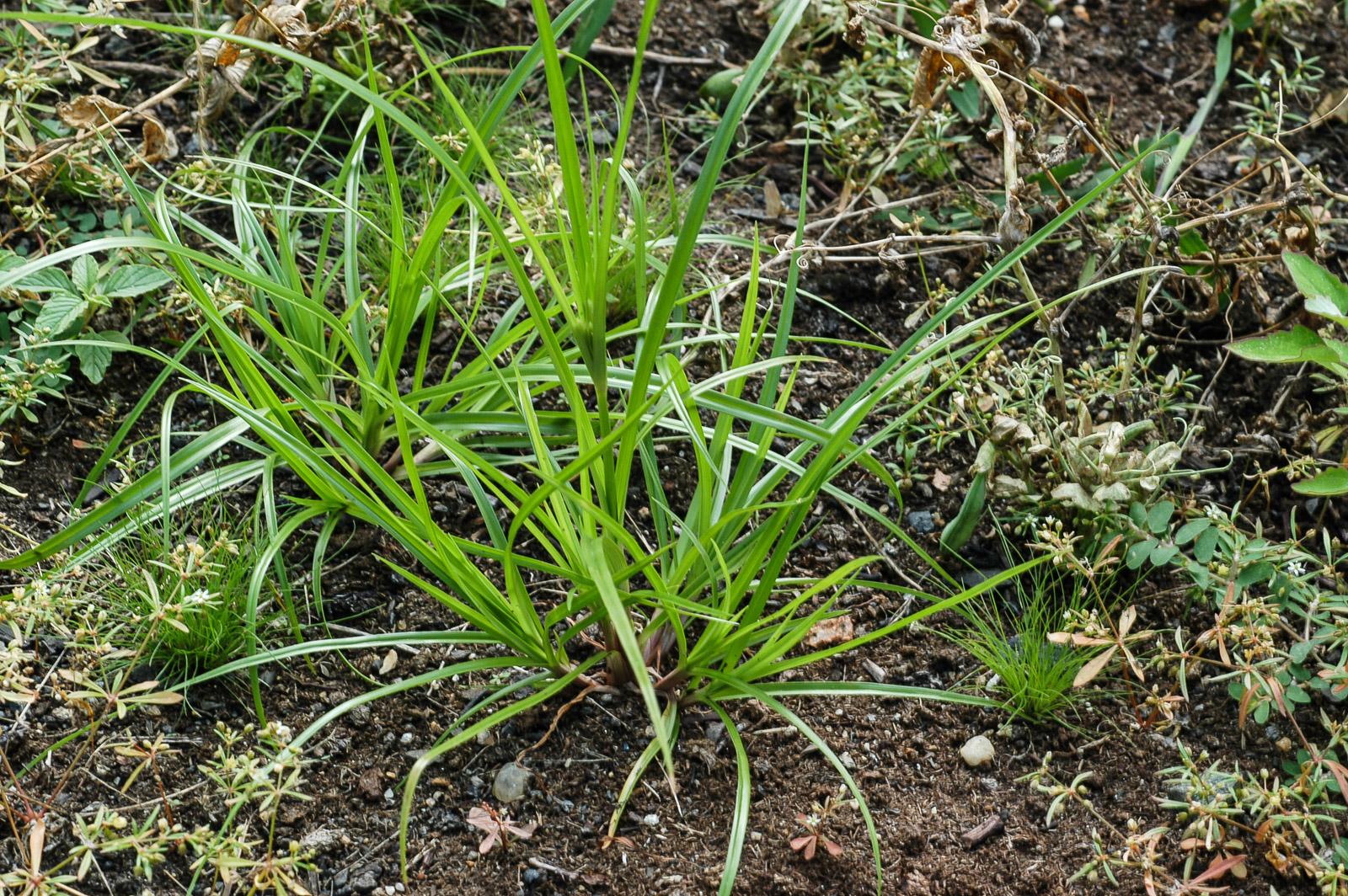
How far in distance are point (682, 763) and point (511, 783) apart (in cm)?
27

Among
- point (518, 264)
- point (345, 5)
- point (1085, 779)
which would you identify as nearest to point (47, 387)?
point (345, 5)

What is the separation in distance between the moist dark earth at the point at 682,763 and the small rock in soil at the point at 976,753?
1cm

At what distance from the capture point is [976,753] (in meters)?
1.89

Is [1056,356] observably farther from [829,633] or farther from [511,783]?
[511,783]

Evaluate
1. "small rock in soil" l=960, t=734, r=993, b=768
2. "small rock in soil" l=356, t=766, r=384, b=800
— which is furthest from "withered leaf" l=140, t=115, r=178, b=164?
"small rock in soil" l=960, t=734, r=993, b=768

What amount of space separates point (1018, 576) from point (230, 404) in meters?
1.34

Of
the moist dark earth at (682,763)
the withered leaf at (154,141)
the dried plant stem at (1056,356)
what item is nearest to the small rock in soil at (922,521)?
the moist dark earth at (682,763)

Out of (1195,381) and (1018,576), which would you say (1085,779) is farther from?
(1195,381)

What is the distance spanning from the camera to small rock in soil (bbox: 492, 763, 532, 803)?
1.80 meters

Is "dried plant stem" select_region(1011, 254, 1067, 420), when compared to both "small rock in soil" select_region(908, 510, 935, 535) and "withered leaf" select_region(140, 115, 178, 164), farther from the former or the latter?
"withered leaf" select_region(140, 115, 178, 164)

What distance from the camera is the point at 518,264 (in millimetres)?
1516

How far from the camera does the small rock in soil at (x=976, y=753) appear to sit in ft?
6.20

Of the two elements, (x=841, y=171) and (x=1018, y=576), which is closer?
(x=1018, y=576)

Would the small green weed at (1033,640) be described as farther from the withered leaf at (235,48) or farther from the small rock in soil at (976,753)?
the withered leaf at (235,48)
